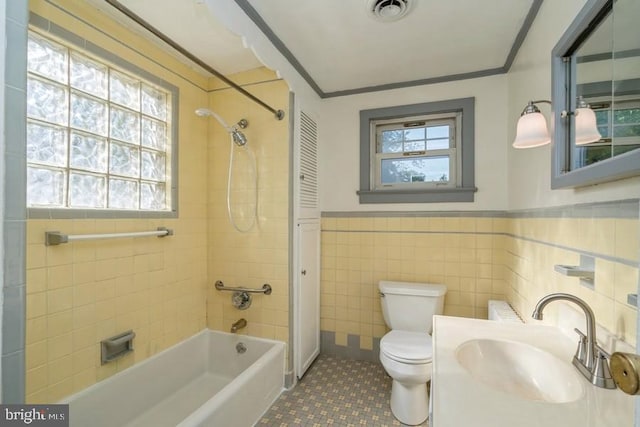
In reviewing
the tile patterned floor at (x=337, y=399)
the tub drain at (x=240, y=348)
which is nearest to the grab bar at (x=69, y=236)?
the tub drain at (x=240, y=348)

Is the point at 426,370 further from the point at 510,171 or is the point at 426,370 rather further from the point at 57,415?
the point at 57,415

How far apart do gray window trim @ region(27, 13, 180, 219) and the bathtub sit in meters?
0.91

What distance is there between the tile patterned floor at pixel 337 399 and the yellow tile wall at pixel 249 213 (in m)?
0.41

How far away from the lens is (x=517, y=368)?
1.05 metres

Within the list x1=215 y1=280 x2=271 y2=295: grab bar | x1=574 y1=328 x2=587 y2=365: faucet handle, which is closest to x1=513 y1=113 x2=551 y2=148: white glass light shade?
x1=574 y1=328 x2=587 y2=365: faucet handle

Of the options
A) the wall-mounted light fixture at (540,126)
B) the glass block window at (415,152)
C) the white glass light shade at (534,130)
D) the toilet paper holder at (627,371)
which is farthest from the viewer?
the glass block window at (415,152)

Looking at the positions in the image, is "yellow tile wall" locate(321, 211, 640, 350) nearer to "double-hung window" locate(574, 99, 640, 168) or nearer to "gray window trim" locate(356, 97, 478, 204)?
"gray window trim" locate(356, 97, 478, 204)

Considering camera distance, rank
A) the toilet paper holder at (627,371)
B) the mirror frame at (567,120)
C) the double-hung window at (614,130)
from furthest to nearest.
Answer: the mirror frame at (567,120), the double-hung window at (614,130), the toilet paper holder at (627,371)

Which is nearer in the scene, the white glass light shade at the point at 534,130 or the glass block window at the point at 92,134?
the white glass light shade at the point at 534,130

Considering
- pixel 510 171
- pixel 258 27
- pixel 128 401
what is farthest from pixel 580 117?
pixel 128 401

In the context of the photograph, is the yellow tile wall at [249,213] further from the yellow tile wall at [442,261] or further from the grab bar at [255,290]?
the yellow tile wall at [442,261]

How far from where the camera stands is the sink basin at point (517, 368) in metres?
0.91

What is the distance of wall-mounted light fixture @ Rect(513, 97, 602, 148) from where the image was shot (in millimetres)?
983

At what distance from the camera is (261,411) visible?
1722 mm
